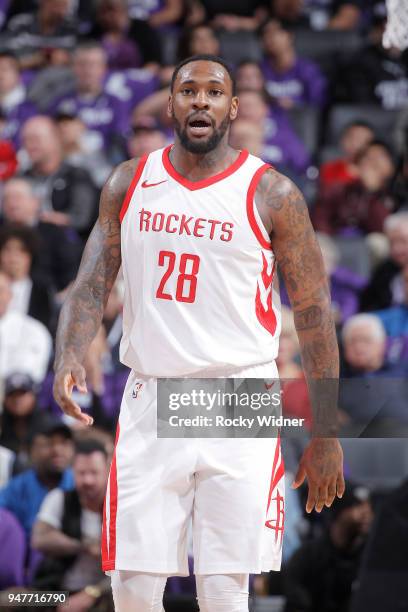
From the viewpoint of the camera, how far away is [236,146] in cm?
837

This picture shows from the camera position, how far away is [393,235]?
8.02 meters

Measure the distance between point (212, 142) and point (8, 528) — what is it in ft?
10.0

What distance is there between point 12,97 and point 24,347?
3.56 meters

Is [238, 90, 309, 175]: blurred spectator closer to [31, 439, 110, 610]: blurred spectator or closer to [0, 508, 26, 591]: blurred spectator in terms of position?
[31, 439, 110, 610]: blurred spectator

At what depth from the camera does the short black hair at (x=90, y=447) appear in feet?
21.0

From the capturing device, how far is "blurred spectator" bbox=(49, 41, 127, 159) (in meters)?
9.78

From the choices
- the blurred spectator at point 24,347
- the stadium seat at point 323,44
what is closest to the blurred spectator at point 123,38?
the stadium seat at point 323,44

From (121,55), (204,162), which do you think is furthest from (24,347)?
(121,55)

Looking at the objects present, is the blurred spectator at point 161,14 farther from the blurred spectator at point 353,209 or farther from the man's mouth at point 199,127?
the man's mouth at point 199,127

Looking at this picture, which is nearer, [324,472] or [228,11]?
[324,472]

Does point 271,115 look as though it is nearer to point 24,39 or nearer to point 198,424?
point 24,39

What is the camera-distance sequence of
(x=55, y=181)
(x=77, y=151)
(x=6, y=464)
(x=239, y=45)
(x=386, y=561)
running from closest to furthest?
(x=386, y=561) < (x=6, y=464) < (x=55, y=181) < (x=77, y=151) < (x=239, y=45)

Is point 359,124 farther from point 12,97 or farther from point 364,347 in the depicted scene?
point 12,97

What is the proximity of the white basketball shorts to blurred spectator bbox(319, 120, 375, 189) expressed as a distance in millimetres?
5230
